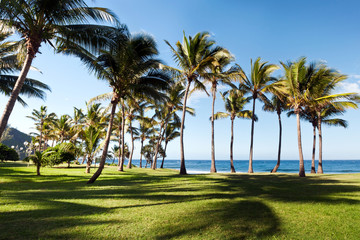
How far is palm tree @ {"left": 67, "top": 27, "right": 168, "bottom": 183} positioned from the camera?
997cm

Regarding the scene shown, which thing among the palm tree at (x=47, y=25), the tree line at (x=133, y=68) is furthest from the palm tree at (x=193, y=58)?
the palm tree at (x=47, y=25)

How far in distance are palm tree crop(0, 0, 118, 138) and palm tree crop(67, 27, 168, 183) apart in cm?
88

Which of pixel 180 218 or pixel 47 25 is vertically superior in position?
pixel 47 25

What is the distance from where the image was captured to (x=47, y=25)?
27.8ft

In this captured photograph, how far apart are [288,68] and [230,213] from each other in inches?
595

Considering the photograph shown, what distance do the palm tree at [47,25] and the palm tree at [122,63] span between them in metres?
0.88

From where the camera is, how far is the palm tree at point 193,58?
51.1 ft

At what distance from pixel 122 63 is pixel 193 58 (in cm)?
678

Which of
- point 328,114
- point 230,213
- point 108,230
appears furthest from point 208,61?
point 328,114

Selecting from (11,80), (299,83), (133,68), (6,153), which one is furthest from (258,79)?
(6,153)

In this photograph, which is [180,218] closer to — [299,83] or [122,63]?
[122,63]

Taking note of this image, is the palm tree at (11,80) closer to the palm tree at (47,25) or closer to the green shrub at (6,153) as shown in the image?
the palm tree at (47,25)

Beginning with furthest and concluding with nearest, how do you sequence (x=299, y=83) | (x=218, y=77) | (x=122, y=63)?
(x=218, y=77)
(x=299, y=83)
(x=122, y=63)

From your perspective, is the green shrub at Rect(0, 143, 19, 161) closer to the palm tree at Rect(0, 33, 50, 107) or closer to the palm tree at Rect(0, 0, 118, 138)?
the palm tree at Rect(0, 33, 50, 107)
